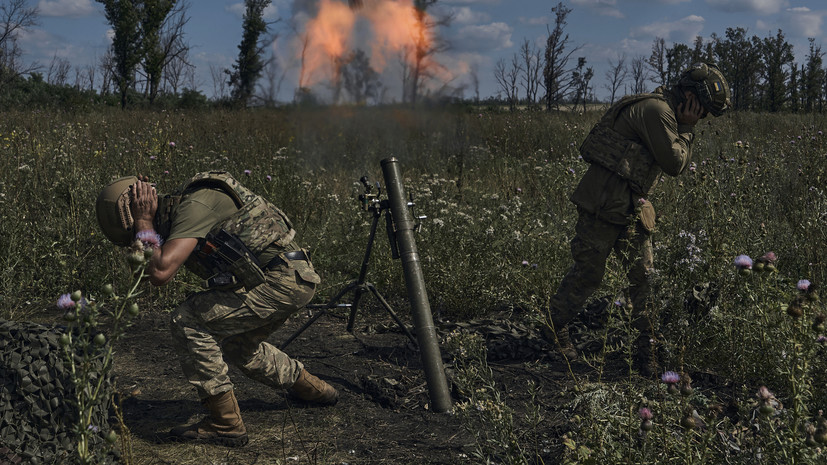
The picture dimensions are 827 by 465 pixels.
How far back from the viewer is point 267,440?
3531mm

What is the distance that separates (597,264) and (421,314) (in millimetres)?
1439

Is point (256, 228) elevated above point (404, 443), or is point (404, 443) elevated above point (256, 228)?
point (256, 228)

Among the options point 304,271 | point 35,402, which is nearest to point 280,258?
point 304,271

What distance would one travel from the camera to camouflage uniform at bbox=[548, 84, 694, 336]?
419 centimetres

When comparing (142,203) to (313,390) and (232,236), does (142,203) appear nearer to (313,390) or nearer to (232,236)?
(232,236)

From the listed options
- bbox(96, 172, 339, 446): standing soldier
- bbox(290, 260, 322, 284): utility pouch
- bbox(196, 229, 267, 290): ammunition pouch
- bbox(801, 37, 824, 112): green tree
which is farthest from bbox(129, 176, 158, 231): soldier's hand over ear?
bbox(801, 37, 824, 112): green tree

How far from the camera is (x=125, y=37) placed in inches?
1240

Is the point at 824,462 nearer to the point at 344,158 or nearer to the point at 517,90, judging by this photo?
the point at 344,158

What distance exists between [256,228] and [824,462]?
2.58 m

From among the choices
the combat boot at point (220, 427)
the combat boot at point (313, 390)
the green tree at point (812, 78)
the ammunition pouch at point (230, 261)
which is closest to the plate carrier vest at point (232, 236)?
the ammunition pouch at point (230, 261)

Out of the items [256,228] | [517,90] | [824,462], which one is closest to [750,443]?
[824,462]

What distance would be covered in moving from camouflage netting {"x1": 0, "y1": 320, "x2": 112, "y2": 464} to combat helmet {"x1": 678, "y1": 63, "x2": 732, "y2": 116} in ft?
12.2

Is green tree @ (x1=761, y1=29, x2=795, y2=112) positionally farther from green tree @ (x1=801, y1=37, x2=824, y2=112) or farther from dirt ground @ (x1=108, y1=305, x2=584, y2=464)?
dirt ground @ (x1=108, y1=305, x2=584, y2=464)

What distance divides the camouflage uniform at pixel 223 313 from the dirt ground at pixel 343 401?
35 cm
